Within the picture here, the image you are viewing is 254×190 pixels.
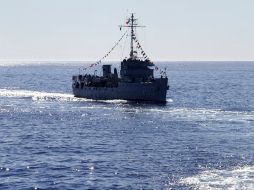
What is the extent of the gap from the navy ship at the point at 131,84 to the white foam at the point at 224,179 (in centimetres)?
6507

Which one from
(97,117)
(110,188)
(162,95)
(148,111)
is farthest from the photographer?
(162,95)

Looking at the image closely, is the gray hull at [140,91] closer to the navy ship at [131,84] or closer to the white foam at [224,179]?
the navy ship at [131,84]

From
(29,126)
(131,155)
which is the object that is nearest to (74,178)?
(131,155)

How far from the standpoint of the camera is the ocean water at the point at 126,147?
160 ft

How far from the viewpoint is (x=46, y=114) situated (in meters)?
100

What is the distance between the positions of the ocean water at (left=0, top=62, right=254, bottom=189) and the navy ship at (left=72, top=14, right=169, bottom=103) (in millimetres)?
5929

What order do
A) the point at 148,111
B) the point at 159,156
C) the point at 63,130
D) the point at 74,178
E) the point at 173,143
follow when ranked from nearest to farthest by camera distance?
the point at 74,178 < the point at 159,156 < the point at 173,143 < the point at 63,130 < the point at 148,111

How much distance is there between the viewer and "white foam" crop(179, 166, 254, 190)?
45719mm

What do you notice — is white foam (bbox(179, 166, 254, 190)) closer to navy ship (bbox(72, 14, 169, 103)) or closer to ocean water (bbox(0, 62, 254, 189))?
A: ocean water (bbox(0, 62, 254, 189))

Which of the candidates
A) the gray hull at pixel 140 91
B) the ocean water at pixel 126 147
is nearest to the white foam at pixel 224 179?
the ocean water at pixel 126 147

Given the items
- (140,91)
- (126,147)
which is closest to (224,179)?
(126,147)

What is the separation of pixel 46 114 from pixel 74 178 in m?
51.6

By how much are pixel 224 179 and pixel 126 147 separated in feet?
63.6

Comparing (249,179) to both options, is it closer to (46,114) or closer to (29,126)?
(29,126)
